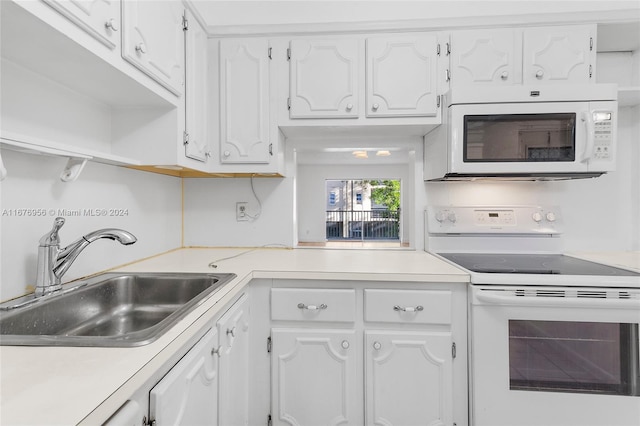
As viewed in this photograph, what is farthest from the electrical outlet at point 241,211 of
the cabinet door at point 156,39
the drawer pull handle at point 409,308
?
the drawer pull handle at point 409,308

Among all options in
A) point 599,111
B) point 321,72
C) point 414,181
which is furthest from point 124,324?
point 599,111

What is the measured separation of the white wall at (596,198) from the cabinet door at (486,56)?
62 cm

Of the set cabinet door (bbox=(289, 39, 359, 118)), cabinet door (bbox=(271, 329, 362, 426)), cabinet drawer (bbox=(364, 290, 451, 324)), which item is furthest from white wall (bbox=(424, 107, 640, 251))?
cabinet door (bbox=(271, 329, 362, 426))

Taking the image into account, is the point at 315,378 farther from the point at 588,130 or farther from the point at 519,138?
the point at 588,130

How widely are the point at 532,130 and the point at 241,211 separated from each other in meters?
1.71

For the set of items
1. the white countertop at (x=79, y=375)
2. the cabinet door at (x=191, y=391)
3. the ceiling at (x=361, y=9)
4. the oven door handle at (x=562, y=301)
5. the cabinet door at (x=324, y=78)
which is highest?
the ceiling at (x=361, y=9)

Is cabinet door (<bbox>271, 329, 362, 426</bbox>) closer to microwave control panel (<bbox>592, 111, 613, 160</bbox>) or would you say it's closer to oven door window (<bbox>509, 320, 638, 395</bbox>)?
oven door window (<bbox>509, 320, 638, 395</bbox>)

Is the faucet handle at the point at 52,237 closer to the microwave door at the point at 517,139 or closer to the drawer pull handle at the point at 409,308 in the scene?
the drawer pull handle at the point at 409,308

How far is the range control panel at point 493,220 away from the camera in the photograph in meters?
1.84

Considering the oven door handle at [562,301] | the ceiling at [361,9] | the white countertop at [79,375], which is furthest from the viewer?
the ceiling at [361,9]

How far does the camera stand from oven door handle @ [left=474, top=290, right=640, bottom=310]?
124 centimetres

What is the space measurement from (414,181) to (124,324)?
1.70 metres

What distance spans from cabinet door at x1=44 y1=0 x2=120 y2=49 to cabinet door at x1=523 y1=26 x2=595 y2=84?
1.83 meters

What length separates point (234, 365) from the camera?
1.20 m
